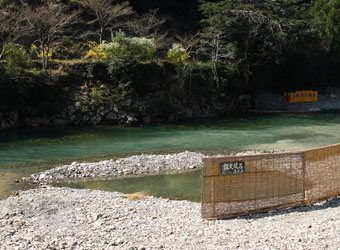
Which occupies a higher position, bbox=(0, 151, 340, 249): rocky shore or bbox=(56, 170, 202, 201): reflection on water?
bbox=(0, 151, 340, 249): rocky shore

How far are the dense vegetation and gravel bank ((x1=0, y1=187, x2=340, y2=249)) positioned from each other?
620 inches

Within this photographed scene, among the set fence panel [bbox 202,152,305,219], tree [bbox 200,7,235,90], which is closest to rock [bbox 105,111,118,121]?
tree [bbox 200,7,235,90]

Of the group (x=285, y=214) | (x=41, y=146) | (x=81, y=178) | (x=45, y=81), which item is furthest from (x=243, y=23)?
(x=285, y=214)

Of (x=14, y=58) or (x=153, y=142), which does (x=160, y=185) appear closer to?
(x=153, y=142)

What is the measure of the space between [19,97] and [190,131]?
33.7 feet

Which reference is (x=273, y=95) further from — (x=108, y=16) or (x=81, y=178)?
(x=81, y=178)

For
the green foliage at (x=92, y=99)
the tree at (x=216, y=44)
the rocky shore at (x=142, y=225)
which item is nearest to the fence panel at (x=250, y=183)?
the rocky shore at (x=142, y=225)

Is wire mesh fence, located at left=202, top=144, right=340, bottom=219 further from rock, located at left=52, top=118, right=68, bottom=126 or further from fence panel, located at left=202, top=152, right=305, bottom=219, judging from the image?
rock, located at left=52, top=118, right=68, bottom=126

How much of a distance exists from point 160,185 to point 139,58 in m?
17.6

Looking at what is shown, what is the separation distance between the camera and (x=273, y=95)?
39.4 m

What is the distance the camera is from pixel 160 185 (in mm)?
11055

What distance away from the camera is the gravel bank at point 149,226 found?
6199 mm

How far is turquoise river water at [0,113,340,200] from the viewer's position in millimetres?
11297

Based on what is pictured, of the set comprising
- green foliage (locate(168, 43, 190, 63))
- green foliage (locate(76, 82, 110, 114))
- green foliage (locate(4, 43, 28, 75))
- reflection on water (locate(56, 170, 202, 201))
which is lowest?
reflection on water (locate(56, 170, 202, 201))
